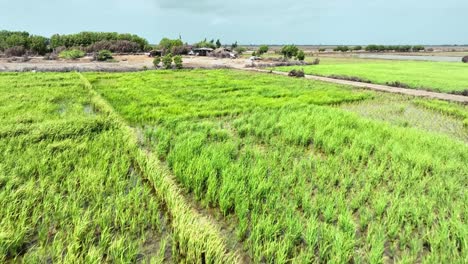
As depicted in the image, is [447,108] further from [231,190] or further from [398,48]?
[398,48]

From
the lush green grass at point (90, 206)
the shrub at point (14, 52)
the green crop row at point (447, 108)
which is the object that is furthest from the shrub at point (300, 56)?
the shrub at point (14, 52)

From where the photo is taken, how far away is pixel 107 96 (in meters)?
10.6

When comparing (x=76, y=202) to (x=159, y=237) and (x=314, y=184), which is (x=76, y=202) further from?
(x=314, y=184)

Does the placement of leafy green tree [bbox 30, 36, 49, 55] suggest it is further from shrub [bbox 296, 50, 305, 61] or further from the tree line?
shrub [bbox 296, 50, 305, 61]

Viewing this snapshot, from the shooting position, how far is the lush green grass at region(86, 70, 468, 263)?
267cm

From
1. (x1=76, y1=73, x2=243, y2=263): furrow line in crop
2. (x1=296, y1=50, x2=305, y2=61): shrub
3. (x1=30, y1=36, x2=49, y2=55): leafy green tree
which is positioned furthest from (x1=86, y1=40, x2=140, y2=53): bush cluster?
(x1=76, y1=73, x2=243, y2=263): furrow line in crop

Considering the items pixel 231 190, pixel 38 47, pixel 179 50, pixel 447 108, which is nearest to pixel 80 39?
pixel 38 47

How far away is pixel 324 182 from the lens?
13.5 feet

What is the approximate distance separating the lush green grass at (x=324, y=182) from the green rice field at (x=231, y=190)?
21mm

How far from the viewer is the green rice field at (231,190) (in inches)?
101

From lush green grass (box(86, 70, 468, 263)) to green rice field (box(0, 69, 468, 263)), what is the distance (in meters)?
0.02

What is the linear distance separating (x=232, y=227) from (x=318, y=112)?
20.6 ft

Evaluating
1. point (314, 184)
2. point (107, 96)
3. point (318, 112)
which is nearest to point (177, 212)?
point (314, 184)

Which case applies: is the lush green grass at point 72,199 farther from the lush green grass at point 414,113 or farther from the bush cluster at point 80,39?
the bush cluster at point 80,39
